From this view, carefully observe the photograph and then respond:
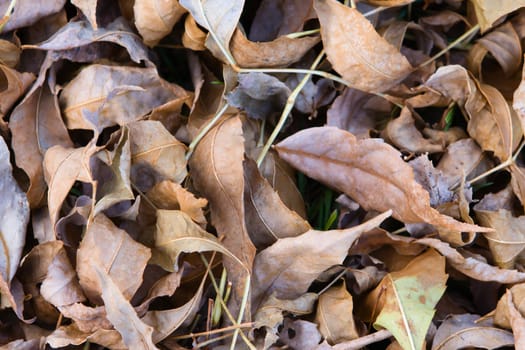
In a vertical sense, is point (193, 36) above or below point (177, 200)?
above

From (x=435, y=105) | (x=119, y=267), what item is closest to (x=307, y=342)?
(x=119, y=267)

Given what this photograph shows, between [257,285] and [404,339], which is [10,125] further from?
[404,339]

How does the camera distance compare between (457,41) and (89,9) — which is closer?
(89,9)

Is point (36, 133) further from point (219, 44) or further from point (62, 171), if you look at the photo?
point (219, 44)

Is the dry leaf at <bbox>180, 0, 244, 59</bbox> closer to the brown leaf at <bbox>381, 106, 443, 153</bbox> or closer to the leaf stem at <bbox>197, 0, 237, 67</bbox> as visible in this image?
the leaf stem at <bbox>197, 0, 237, 67</bbox>

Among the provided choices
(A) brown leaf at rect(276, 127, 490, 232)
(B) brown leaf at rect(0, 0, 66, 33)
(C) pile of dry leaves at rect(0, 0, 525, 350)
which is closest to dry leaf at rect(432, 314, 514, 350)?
(C) pile of dry leaves at rect(0, 0, 525, 350)

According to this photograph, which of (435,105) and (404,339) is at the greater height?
(435,105)

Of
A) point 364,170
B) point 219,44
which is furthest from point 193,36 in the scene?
point 364,170
